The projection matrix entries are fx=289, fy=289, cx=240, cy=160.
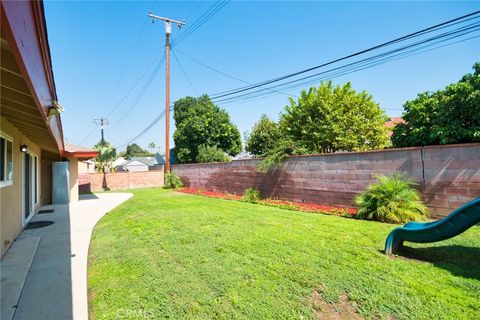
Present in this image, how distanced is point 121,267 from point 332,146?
41.1 feet

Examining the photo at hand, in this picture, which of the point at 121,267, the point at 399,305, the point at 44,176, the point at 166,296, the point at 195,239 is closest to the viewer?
the point at 399,305

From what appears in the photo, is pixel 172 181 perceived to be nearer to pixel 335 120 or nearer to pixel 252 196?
pixel 252 196

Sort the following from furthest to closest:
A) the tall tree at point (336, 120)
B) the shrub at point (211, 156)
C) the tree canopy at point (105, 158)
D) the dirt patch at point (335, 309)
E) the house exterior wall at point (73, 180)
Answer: the tree canopy at point (105, 158) → the shrub at point (211, 156) → the tall tree at point (336, 120) → the house exterior wall at point (73, 180) → the dirt patch at point (335, 309)

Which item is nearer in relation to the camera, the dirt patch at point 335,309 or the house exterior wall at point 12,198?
the dirt patch at point 335,309

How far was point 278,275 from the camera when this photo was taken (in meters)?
3.64

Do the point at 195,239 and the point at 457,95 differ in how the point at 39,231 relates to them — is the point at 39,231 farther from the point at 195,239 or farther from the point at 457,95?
the point at 457,95

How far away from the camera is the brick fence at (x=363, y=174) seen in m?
6.14

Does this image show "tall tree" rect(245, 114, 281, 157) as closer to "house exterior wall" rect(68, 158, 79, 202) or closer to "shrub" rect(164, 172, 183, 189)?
"shrub" rect(164, 172, 183, 189)

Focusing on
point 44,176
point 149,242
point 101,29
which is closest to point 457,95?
point 149,242

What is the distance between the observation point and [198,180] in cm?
1722

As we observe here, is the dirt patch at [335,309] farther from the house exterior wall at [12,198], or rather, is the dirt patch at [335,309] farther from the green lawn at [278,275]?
the house exterior wall at [12,198]

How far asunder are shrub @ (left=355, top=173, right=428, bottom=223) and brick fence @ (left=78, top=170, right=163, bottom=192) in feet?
64.5

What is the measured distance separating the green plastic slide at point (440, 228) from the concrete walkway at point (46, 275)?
4.15m

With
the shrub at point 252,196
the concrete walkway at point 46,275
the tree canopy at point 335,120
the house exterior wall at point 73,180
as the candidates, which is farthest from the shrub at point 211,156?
the concrete walkway at point 46,275
